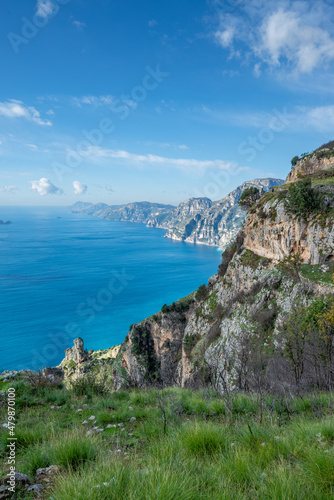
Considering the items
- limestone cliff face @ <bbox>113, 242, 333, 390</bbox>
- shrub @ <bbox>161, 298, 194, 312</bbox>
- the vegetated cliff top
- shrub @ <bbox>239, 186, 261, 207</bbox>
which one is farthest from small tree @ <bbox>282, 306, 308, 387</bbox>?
the vegetated cliff top

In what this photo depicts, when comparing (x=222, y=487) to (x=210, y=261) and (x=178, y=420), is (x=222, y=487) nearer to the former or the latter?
(x=178, y=420)

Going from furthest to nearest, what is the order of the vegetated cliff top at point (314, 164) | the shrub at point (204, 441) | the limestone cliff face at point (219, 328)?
the vegetated cliff top at point (314, 164) → the limestone cliff face at point (219, 328) → the shrub at point (204, 441)

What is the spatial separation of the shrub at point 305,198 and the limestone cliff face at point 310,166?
15657 millimetres

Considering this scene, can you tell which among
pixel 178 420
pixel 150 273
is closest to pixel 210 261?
pixel 150 273

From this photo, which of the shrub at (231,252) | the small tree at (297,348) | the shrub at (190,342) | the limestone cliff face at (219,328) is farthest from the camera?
the shrub at (231,252)

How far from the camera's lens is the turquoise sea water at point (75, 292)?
68375 mm

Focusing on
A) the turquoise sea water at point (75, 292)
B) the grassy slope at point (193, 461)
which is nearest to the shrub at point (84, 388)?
the grassy slope at point (193, 461)

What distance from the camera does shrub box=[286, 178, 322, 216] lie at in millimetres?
26891

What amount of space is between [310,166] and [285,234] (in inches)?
957

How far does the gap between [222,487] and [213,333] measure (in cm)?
3295

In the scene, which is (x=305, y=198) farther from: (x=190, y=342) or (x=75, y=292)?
(x=75, y=292)

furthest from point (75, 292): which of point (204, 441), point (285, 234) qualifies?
point (204, 441)

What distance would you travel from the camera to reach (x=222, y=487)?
228cm

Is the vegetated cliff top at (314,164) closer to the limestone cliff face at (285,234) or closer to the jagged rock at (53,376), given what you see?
the limestone cliff face at (285,234)
